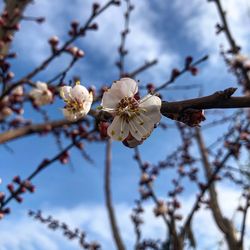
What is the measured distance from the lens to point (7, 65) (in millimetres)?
2588

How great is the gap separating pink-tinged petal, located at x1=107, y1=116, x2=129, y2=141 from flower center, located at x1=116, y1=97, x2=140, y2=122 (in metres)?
0.02

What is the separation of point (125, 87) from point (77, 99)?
0.24 metres

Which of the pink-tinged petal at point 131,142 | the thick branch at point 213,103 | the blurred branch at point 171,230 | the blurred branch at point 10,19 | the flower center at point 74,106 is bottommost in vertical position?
the thick branch at point 213,103

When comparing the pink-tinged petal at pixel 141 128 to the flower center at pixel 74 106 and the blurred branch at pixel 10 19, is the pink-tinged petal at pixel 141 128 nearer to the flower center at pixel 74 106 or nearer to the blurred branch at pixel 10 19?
the flower center at pixel 74 106

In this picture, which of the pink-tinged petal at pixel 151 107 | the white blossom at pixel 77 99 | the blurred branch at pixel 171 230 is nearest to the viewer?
the pink-tinged petal at pixel 151 107

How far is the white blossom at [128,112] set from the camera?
1.06 metres

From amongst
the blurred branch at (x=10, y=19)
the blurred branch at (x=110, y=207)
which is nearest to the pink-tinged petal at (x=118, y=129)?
the blurred branch at (x=10, y=19)

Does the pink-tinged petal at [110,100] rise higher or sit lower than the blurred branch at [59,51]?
lower

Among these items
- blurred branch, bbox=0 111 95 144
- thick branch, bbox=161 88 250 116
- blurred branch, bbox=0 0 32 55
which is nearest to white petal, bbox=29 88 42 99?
blurred branch, bbox=0 111 95 144

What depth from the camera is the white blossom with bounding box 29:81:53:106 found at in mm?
2982

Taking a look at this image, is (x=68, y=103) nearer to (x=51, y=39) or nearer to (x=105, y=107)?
(x=105, y=107)

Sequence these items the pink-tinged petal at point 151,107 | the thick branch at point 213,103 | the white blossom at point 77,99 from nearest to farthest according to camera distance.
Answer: the thick branch at point 213,103 < the pink-tinged petal at point 151,107 < the white blossom at point 77,99

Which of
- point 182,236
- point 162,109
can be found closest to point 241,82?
point 182,236

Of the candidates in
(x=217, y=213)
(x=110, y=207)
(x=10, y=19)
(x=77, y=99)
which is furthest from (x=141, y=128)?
(x=110, y=207)
